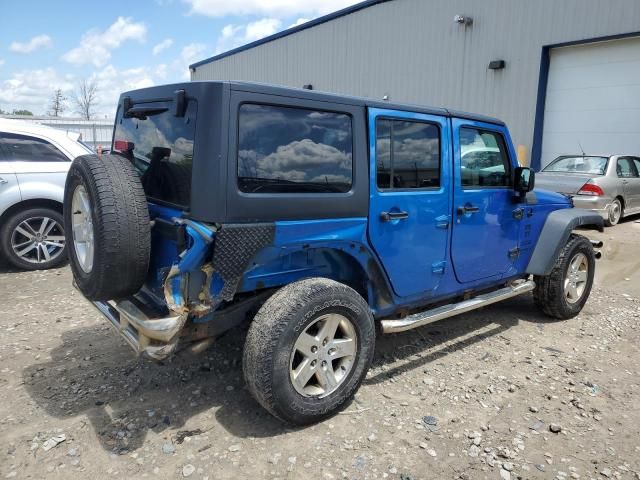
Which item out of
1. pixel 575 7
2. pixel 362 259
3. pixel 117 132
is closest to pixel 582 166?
pixel 575 7

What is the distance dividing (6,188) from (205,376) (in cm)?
410

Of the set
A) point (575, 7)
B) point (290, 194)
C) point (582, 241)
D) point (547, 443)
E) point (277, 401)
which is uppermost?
point (575, 7)

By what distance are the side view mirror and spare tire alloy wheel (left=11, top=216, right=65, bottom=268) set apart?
5.33 m

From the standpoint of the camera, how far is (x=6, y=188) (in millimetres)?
5984

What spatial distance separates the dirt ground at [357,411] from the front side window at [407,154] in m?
1.40

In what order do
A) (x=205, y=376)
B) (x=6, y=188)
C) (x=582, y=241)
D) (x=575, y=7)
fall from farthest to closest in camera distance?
1. (x=575, y=7)
2. (x=6, y=188)
3. (x=582, y=241)
4. (x=205, y=376)

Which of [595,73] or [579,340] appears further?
[595,73]

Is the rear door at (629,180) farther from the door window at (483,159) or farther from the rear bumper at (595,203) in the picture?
the door window at (483,159)

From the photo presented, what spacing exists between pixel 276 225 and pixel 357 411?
130 centimetres

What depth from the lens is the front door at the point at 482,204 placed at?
3793 mm

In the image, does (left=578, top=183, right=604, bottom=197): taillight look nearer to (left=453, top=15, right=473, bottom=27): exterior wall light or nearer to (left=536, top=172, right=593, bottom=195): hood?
(left=536, top=172, right=593, bottom=195): hood

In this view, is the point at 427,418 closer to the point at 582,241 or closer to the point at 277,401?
the point at 277,401

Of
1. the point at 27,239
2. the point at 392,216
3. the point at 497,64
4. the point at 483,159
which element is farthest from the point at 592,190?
the point at 27,239

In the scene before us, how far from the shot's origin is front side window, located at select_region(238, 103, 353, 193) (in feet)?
8.96
